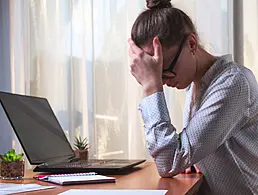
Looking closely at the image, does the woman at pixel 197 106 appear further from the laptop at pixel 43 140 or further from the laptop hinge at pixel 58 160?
the laptop hinge at pixel 58 160

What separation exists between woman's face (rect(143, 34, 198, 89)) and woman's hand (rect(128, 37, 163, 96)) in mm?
23

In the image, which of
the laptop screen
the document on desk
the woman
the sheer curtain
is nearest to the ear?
the woman

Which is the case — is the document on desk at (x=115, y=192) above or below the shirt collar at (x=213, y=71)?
below

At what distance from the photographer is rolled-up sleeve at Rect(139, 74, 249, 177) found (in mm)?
1100

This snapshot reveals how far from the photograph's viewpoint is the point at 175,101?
1.92 m

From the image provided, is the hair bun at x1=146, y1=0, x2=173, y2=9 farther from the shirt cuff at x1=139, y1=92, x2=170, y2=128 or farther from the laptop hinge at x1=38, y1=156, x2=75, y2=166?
the laptop hinge at x1=38, y1=156, x2=75, y2=166

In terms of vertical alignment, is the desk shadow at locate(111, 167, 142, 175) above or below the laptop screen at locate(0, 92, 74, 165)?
below

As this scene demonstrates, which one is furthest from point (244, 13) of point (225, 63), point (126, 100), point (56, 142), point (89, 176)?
point (89, 176)

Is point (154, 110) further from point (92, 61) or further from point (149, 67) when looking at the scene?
point (92, 61)

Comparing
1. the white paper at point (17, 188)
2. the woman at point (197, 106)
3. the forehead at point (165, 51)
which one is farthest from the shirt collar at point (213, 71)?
the white paper at point (17, 188)

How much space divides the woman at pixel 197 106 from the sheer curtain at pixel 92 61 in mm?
690

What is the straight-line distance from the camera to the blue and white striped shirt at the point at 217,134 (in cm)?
110

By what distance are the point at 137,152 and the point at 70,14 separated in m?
0.67

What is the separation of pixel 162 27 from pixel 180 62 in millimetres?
102
